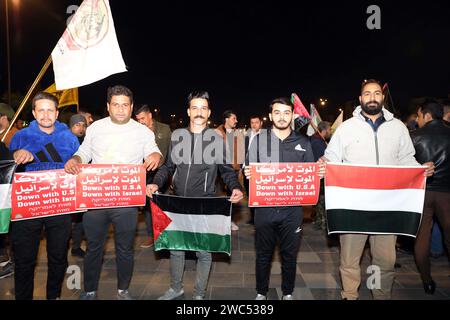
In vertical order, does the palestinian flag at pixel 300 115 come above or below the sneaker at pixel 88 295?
above

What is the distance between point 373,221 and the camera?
155 inches

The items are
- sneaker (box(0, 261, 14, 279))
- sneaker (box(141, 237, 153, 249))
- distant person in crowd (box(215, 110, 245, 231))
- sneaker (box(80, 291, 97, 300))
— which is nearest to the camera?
sneaker (box(80, 291, 97, 300))

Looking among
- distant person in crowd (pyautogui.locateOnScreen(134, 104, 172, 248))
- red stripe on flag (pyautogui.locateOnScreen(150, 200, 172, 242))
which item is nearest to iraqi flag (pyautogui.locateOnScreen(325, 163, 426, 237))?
red stripe on flag (pyautogui.locateOnScreen(150, 200, 172, 242))

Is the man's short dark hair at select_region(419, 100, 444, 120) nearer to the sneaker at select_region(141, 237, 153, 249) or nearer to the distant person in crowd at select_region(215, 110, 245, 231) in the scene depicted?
the distant person in crowd at select_region(215, 110, 245, 231)

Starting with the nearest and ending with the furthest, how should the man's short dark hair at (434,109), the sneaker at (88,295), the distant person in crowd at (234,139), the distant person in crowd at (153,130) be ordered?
the sneaker at (88,295) < the man's short dark hair at (434,109) < the distant person in crowd at (153,130) < the distant person in crowd at (234,139)

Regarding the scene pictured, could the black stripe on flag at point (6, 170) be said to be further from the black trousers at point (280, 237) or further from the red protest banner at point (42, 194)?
the black trousers at point (280, 237)

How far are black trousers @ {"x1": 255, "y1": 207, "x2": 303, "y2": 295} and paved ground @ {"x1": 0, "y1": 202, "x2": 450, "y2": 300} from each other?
0.54m

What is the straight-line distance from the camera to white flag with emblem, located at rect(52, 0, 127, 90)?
Answer: 404 cm

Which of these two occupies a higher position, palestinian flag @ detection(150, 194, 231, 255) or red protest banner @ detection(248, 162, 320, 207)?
red protest banner @ detection(248, 162, 320, 207)

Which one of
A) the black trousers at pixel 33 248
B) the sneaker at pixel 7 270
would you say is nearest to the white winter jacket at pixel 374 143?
the black trousers at pixel 33 248

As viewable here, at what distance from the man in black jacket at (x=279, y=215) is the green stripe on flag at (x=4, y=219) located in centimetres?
255

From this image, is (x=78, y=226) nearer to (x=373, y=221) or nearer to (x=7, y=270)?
(x=7, y=270)

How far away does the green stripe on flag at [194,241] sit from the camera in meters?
4.04
